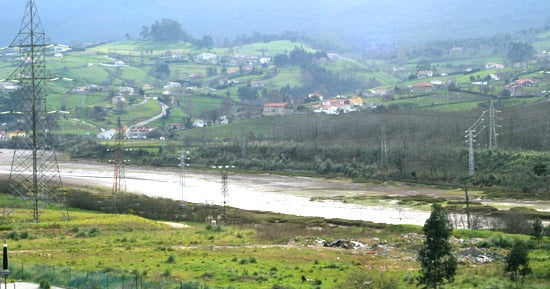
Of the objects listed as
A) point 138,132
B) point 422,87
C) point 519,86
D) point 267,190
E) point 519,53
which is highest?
point 519,53

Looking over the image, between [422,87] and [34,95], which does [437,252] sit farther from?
[422,87]

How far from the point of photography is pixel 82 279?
2734 centimetres

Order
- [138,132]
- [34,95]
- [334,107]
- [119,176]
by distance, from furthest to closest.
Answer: [334,107] < [138,132] < [119,176] < [34,95]

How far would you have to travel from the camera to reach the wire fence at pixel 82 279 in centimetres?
2655

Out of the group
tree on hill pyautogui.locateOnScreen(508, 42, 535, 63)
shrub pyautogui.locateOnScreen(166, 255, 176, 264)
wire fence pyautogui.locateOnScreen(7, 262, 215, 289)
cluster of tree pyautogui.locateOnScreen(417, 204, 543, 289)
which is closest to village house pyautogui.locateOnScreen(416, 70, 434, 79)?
tree on hill pyautogui.locateOnScreen(508, 42, 535, 63)

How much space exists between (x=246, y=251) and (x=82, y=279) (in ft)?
43.8

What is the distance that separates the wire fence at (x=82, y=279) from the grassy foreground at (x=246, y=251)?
0.40 meters

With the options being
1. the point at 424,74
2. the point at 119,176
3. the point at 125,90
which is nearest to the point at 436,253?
the point at 119,176

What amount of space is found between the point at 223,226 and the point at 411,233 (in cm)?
1085

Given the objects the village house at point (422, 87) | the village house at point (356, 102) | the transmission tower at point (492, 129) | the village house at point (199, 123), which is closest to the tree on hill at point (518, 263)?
the transmission tower at point (492, 129)

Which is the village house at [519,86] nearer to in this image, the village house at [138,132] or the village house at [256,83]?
the village house at [138,132]

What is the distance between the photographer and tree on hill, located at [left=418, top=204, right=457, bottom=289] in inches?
1073

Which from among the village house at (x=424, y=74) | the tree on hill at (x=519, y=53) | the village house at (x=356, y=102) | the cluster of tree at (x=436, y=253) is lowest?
the cluster of tree at (x=436, y=253)

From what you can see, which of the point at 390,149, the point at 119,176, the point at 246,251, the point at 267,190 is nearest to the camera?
the point at 246,251
